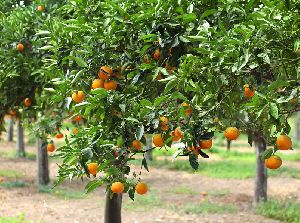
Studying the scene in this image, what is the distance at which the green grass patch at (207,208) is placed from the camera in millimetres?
10633

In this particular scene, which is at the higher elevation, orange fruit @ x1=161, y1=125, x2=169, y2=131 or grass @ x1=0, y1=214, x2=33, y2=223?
orange fruit @ x1=161, y1=125, x2=169, y2=131

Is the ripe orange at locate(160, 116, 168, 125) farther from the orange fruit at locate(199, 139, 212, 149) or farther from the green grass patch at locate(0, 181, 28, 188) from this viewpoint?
the green grass patch at locate(0, 181, 28, 188)

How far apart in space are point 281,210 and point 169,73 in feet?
25.6

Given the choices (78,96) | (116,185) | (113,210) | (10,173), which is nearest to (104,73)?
(78,96)

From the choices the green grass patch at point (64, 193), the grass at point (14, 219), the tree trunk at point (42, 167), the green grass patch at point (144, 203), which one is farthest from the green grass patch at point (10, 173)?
the grass at point (14, 219)

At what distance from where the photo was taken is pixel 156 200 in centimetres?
1195

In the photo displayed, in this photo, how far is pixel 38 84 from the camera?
6.86 meters

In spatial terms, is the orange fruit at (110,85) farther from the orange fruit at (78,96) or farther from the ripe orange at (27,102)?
the ripe orange at (27,102)

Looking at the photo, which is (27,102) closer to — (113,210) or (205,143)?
(113,210)

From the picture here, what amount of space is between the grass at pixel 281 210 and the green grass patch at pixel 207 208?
68cm

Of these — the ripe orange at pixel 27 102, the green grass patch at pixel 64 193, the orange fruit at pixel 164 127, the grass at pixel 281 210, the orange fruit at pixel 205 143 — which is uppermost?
the ripe orange at pixel 27 102

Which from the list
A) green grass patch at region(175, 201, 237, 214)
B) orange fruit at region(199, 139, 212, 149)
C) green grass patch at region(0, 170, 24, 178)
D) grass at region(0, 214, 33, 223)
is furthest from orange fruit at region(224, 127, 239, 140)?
green grass patch at region(0, 170, 24, 178)

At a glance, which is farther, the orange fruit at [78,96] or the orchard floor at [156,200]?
the orchard floor at [156,200]

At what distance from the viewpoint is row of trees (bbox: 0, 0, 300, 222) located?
3025 millimetres
